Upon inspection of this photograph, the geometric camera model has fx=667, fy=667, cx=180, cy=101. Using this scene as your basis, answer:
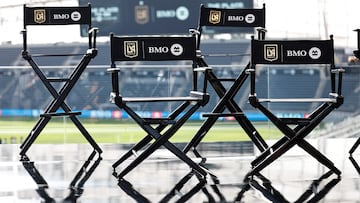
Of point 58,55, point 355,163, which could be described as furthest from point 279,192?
point 58,55

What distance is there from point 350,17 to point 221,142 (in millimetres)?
5220

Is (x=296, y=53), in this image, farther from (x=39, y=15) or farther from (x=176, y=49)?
(x=39, y=15)

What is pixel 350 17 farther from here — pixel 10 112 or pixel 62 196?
pixel 62 196

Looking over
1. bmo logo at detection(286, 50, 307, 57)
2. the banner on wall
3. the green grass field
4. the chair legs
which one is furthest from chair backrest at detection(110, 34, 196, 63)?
the banner on wall

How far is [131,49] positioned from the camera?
374cm

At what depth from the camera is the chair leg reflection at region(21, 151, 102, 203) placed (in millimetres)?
3318

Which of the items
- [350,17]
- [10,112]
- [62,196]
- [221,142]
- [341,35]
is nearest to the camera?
[62,196]

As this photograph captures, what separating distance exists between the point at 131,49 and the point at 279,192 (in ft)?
3.72

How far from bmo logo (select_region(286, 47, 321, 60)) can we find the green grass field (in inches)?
74.1

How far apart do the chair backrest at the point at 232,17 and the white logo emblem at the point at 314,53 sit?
93cm

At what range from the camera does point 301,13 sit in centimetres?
1159

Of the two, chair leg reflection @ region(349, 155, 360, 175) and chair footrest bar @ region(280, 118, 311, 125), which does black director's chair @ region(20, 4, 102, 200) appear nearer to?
chair footrest bar @ region(280, 118, 311, 125)

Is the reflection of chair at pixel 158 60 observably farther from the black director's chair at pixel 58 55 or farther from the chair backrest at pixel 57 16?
the chair backrest at pixel 57 16

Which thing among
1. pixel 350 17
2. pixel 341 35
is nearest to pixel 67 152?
pixel 350 17
